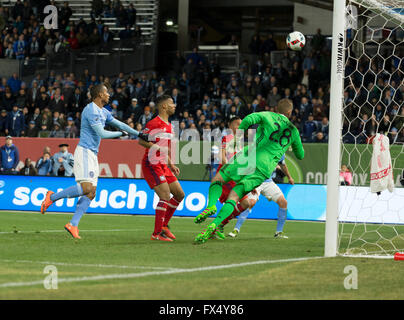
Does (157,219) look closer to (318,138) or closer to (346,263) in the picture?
(346,263)

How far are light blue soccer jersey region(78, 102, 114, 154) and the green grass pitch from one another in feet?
4.56

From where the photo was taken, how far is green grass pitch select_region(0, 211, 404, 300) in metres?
6.20

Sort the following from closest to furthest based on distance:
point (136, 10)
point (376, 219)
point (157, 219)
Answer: point (157, 219)
point (376, 219)
point (136, 10)

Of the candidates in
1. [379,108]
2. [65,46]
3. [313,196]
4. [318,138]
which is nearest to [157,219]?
[313,196]

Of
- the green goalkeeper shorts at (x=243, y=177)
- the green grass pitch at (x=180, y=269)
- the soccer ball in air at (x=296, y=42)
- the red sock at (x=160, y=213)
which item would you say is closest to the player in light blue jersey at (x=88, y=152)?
the green grass pitch at (x=180, y=269)

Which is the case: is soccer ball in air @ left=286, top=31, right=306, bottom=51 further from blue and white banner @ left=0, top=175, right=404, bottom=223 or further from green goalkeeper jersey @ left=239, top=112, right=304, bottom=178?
green goalkeeper jersey @ left=239, top=112, right=304, bottom=178

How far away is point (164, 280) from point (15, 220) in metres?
9.55

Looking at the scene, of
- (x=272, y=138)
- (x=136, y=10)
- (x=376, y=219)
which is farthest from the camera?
(x=136, y=10)

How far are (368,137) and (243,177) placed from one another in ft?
24.6

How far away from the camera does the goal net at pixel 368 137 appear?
10.9 meters

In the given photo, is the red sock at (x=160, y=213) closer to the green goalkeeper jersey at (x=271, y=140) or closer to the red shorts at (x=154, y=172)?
the red shorts at (x=154, y=172)

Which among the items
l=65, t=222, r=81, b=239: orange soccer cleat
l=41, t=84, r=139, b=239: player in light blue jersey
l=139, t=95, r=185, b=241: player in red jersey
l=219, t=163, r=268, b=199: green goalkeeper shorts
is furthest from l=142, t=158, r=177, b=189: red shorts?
l=65, t=222, r=81, b=239: orange soccer cleat

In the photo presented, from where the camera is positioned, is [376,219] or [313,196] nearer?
[376,219]

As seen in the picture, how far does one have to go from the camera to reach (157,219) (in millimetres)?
11305
